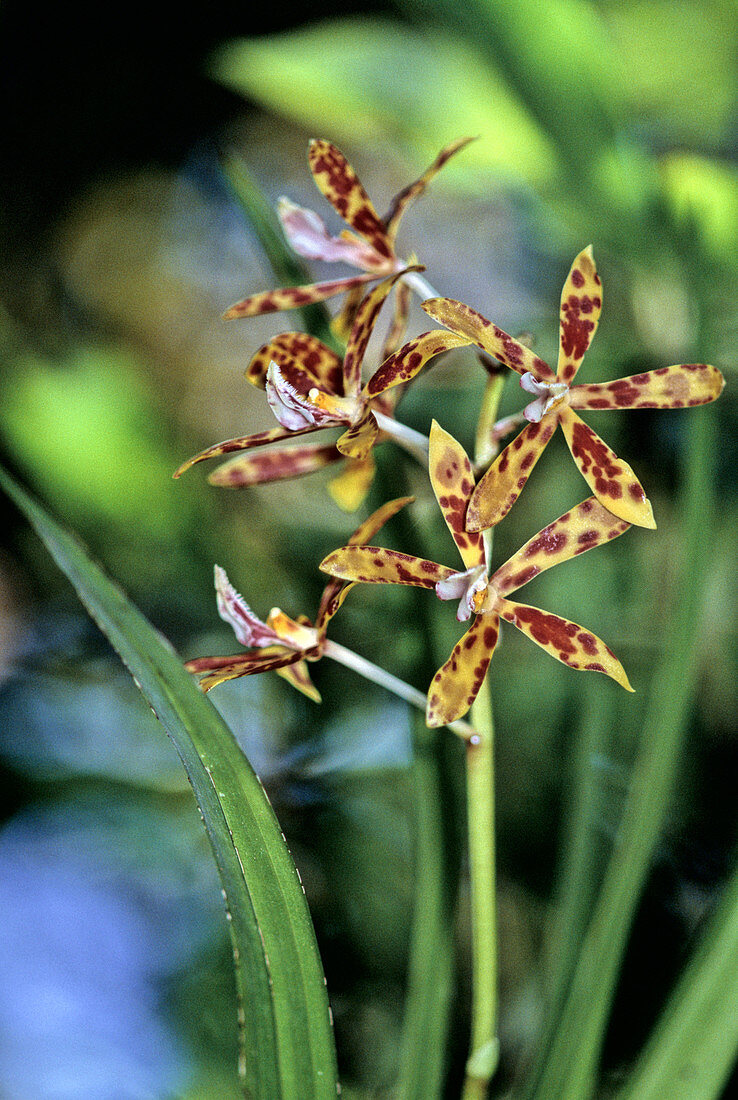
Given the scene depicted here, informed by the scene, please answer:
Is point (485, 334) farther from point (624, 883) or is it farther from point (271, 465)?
point (624, 883)

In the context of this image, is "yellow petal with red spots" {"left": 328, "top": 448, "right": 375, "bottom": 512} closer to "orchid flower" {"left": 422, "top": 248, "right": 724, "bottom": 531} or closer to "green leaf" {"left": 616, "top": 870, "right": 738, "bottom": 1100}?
"orchid flower" {"left": 422, "top": 248, "right": 724, "bottom": 531}

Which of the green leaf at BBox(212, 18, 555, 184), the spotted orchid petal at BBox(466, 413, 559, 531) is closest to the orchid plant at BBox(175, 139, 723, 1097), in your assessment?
the spotted orchid petal at BBox(466, 413, 559, 531)

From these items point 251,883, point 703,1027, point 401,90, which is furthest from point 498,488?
point 401,90

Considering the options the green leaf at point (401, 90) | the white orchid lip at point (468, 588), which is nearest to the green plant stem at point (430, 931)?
the white orchid lip at point (468, 588)

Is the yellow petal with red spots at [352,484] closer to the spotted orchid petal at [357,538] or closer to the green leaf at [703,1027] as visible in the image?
the spotted orchid petal at [357,538]

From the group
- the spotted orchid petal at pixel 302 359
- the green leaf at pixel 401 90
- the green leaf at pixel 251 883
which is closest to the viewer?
the green leaf at pixel 251 883

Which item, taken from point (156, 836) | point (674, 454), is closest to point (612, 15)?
point (674, 454)
